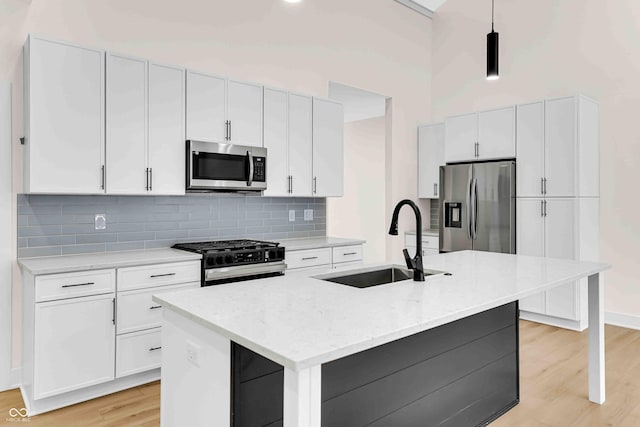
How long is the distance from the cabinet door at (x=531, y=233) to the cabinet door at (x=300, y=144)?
230 centimetres

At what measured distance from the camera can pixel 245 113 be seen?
382 cm

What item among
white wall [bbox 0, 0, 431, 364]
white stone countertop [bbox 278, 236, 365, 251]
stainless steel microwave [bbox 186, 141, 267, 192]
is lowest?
white stone countertop [bbox 278, 236, 365, 251]

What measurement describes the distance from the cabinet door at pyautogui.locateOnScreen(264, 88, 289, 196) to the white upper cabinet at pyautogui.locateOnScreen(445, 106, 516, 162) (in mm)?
2266

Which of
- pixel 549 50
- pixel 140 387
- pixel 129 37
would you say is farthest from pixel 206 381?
pixel 549 50

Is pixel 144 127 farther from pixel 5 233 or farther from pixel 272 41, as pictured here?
pixel 272 41

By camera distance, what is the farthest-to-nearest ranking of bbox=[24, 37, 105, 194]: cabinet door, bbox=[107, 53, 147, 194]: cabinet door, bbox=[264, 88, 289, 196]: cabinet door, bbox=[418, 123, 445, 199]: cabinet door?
bbox=[418, 123, 445, 199]: cabinet door → bbox=[264, 88, 289, 196]: cabinet door → bbox=[107, 53, 147, 194]: cabinet door → bbox=[24, 37, 105, 194]: cabinet door

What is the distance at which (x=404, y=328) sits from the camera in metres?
1.42

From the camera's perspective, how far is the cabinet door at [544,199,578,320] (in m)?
4.35

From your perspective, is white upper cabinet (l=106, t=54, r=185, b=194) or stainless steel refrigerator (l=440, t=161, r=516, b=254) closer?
white upper cabinet (l=106, t=54, r=185, b=194)

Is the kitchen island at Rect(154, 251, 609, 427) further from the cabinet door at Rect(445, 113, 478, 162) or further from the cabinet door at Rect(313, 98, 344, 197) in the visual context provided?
the cabinet door at Rect(445, 113, 478, 162)

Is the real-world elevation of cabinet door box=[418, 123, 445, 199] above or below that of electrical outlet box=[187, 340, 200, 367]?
above

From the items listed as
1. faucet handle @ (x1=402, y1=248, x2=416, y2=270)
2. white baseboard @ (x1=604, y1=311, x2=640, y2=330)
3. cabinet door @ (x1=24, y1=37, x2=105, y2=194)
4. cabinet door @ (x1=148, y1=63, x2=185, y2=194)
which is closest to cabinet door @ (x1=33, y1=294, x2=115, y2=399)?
cabinet door @ (x1=24, y1=37, x2=105, y2=194)

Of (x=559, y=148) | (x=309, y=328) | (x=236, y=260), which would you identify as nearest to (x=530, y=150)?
(x=559, y=148)
